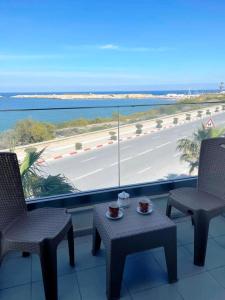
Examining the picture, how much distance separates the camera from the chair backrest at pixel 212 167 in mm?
2322

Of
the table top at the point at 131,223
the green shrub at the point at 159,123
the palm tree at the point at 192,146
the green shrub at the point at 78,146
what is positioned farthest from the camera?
the palm tree at the point at 192,146

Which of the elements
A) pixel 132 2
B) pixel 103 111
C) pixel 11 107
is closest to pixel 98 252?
pixel 103 111

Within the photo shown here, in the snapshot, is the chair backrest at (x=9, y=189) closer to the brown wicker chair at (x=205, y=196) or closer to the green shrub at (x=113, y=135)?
the green shrub at (x=113, y=135)

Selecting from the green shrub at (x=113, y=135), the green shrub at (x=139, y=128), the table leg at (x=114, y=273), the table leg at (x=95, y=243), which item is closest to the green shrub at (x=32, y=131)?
the green shrub at (x=113, y=135)

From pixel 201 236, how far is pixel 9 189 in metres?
1.62

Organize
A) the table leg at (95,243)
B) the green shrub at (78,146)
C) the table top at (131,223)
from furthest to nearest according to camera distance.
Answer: the green shrub at (78,146) < the table leg at (95,243) < the table top at (131,223)

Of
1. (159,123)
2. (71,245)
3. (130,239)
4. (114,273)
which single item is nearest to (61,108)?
(159,123)

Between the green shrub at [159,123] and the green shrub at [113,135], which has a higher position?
the green shrub at [159,123]

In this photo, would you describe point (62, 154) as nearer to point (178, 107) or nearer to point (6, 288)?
point (6, 288)

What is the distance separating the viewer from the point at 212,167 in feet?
7.93

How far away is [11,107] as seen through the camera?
227 centimetres

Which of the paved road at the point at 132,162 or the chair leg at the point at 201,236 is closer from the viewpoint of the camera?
the chair leg at the point at 201,236

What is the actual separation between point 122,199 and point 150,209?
0.84 feet

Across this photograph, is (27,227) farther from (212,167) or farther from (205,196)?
(212,167)
